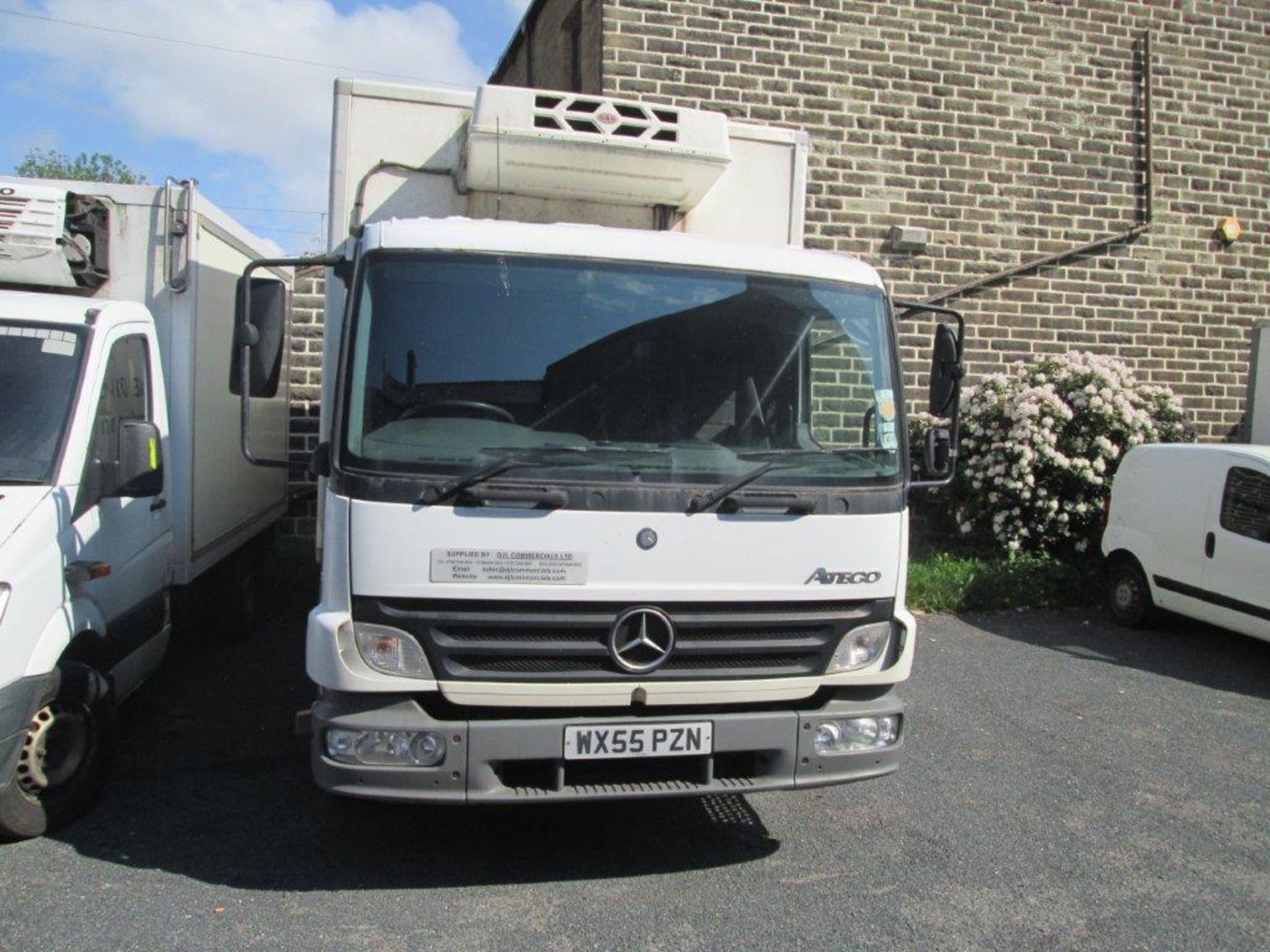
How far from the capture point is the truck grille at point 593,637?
11.7ft

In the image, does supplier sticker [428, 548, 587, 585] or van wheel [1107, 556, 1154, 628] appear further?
van wheel [1107, 556, 1154, 628]

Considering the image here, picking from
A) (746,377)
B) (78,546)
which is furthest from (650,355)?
(78,546)

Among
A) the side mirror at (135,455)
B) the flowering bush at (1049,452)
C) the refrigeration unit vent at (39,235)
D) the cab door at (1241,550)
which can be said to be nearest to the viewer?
the side mirror at (135,455)

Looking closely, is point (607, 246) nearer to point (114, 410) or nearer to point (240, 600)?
point (114, 410)

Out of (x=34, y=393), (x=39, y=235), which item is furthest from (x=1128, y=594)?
(x=39, y=235)

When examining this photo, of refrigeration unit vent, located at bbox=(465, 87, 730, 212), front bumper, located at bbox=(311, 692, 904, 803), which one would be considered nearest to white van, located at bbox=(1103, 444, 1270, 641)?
front bumper, located at bbox=(311, 692, 904, 803)

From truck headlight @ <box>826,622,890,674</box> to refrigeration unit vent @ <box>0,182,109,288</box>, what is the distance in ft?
13.3

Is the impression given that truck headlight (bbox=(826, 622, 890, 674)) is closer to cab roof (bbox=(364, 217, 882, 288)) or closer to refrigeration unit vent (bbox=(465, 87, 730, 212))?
cab roof (bbox=(364, 217, 882, 288))

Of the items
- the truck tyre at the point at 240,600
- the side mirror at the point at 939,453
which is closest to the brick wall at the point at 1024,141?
the truck tyre at the point at 240,600

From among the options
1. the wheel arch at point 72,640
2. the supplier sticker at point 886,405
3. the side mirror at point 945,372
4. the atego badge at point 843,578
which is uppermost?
the side mirror at point 945,372

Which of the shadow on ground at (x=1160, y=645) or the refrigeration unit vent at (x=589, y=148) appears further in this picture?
the shadow on ground at (x=1160, y=645)

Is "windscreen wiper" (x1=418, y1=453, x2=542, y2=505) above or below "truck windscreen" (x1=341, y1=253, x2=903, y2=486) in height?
below

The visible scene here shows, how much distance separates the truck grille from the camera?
3580mm

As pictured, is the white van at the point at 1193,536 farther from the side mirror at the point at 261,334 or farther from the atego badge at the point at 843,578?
the side mirror at the point at 261,334
